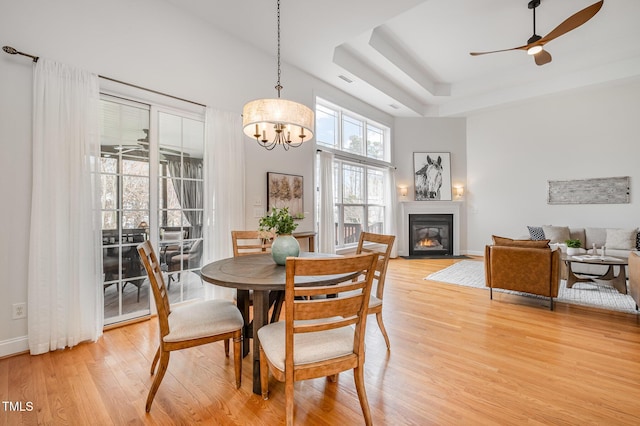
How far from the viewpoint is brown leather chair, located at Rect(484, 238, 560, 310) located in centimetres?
319

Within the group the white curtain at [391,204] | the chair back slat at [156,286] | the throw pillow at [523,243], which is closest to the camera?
the chair back slat at [156,286]

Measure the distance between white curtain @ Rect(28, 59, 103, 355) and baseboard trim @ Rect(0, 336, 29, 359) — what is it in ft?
0.37

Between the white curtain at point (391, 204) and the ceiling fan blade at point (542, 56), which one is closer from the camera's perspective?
the ceiling fan blade at point (542, 56)

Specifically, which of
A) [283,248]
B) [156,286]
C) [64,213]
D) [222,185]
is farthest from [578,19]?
[64,213]

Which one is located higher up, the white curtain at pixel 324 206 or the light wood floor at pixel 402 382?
the white curtain at pixel 324 206

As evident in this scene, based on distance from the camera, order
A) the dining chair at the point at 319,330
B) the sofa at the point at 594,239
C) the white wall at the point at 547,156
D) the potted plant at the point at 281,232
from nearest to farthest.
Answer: the dining chair at the point at 319,330 < the potted plant at the point at 281,232 < the sofa at the point at 594,239 < the white wall at the point at 547,156

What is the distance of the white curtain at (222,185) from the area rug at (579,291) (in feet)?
11.1

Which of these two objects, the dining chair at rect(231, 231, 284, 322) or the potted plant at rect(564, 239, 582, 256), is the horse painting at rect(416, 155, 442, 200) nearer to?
the potted plant at rect(564, 239, 582, 256)

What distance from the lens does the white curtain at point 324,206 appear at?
5.05 metres

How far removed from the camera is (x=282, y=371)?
1.38 meters

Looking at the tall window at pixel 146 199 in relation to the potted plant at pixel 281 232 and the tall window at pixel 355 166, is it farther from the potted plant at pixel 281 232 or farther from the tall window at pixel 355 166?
the tall window at pixel 355 166

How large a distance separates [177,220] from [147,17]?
2231 millimetres

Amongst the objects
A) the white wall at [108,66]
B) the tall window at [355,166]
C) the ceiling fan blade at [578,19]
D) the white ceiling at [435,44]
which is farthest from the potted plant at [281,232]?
the ceiling fan blade at [578,19]

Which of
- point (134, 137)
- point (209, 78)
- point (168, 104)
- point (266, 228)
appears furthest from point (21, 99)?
point (266, 228)
